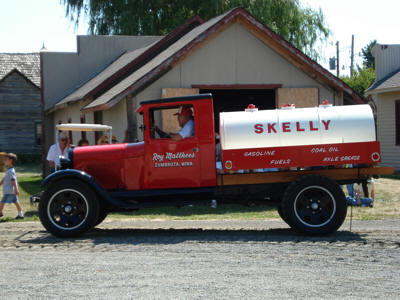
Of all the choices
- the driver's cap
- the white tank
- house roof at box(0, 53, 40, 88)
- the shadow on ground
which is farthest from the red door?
house roof at box(0, 53, 40, 88)

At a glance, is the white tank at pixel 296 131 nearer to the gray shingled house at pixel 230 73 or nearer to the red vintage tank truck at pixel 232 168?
the red vintage tank truck at pixel 232 168

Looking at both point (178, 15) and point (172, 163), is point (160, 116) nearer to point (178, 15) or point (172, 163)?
point (172, 163)

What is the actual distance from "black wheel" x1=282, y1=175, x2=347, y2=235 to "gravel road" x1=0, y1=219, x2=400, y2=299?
210 mm

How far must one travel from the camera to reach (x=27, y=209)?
14.7 meters

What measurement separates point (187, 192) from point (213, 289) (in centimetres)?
360

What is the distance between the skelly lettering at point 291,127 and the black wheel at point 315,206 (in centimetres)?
73

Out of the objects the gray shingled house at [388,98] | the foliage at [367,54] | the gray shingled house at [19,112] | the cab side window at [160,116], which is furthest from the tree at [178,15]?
the foliage at [367,54]

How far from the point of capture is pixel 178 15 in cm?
3369

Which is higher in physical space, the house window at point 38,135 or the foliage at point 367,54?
the foliage at point 367,54

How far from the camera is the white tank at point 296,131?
9.50m

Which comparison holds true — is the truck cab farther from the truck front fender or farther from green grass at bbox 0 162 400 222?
green grass at bbox 0 162 400 222

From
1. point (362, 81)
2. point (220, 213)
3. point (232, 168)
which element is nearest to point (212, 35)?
point (220, 213)

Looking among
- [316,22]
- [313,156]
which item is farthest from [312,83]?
Result: [316,22]

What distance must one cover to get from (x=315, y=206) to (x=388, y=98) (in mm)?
16810
